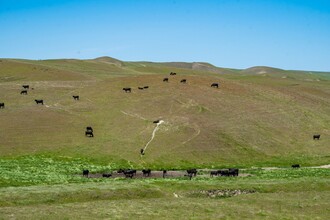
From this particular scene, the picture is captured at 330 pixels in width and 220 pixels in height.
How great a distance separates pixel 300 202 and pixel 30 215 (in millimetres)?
20578

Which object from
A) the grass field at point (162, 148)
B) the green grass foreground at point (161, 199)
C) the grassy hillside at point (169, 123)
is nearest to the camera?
the green grass foreground at point (161, 199)

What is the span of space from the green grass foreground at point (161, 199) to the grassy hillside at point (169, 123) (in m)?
14.7

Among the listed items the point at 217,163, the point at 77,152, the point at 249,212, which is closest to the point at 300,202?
the point at 249,212

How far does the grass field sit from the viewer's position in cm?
3316

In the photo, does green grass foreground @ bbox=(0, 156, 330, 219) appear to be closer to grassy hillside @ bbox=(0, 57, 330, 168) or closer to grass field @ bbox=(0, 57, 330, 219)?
grass field @ bbox=(0, 57, 330, 219)

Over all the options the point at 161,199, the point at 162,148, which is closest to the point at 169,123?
the point at 162,148

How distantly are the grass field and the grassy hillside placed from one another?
0.19 metres

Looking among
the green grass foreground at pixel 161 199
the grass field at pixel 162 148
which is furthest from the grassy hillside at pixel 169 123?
the green grass foreground at pixel 161 199

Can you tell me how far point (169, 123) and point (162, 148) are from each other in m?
11.0

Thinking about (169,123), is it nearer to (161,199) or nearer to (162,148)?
(162,148)

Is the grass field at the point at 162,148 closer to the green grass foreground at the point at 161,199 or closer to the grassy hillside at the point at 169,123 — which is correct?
the green grass foreground at the point at 161,199

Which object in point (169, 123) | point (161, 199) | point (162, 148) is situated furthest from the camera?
point (169, 123)

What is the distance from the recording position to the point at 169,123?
7962 cm

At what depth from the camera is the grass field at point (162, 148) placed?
109ft
